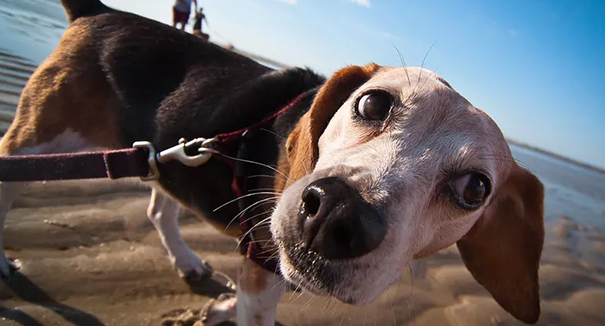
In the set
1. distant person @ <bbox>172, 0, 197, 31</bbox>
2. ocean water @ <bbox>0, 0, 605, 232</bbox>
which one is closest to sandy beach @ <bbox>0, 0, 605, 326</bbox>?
ocean water @ <bbox>0, 0, 605, 232</bbox>

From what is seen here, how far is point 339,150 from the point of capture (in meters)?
1.77

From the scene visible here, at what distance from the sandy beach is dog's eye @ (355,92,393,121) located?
3.10ft

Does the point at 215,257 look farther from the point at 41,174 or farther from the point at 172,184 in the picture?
the point at 41,174

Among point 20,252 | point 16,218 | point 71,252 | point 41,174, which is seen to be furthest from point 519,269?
point 16,218

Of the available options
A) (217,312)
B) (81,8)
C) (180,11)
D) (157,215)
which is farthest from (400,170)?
(180,11)

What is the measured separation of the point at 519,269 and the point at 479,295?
5.90 feet

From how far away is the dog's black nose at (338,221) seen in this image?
1256 millimetres

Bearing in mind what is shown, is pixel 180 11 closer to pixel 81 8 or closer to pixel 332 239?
pixel 81 8

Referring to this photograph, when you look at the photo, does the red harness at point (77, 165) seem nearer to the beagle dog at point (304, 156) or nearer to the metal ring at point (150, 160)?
the metal ring at point (150, 160)

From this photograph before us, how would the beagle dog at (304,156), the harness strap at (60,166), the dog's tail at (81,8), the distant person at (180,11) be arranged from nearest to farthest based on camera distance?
the beagle dog at (304,156) < the harness strap at (60,166) < the dog's tail at (81,8) < the distant person at (180,11)

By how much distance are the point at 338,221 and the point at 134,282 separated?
2.42 m

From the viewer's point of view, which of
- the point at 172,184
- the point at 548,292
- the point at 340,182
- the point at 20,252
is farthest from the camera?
the point at 548,292

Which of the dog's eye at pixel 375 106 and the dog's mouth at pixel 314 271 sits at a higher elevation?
the dog's eye at pixel 375 106

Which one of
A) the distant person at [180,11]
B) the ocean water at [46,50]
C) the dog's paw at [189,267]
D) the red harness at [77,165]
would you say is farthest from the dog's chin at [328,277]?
the distant person at [180,11]
